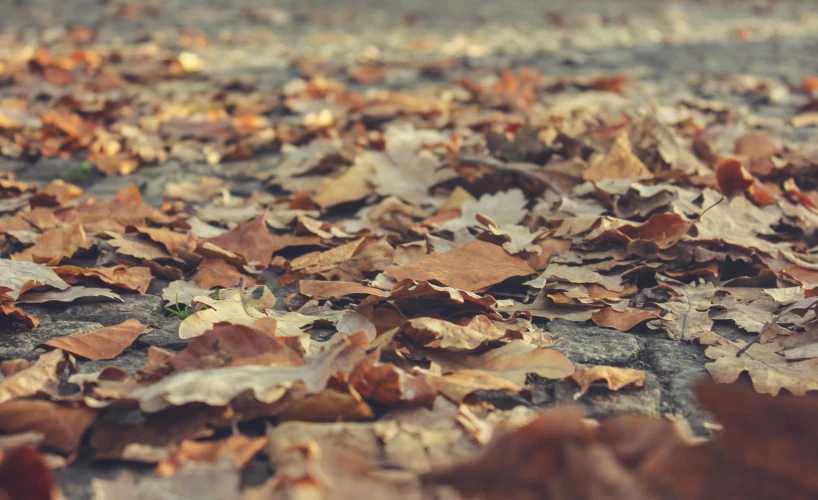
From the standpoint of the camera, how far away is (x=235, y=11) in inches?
305

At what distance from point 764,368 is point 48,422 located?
1419 millimetres

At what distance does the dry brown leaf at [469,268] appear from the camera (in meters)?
1.93

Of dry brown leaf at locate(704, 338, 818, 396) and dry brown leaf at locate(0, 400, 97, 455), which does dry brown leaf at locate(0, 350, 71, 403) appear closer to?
dry brown leaf at locate(0, 400, 97, 455)

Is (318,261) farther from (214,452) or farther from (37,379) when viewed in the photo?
(214,452)

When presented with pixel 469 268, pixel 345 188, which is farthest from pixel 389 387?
pixel 345 188

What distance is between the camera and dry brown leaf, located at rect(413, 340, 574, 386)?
1556 mm

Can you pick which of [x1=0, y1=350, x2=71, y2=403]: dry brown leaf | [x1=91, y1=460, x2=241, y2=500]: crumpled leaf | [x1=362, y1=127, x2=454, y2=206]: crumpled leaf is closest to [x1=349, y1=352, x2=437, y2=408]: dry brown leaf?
[x1=91, y1=460, x2=241, y2=500]: crumpled leaf

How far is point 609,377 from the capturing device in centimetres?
157

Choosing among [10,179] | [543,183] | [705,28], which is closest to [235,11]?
[705,28]

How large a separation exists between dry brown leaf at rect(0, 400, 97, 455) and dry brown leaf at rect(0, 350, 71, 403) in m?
0.07

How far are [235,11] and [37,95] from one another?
12.5 feet

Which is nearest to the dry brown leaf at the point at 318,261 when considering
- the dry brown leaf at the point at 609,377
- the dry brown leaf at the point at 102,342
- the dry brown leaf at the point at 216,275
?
the dry brown leaf at the point at 216,275

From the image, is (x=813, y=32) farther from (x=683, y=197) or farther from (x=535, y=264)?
(x=535, y=264)

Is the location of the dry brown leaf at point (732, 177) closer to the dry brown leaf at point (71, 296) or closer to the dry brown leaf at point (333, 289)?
the dry brown leaf at point (333, 289)
